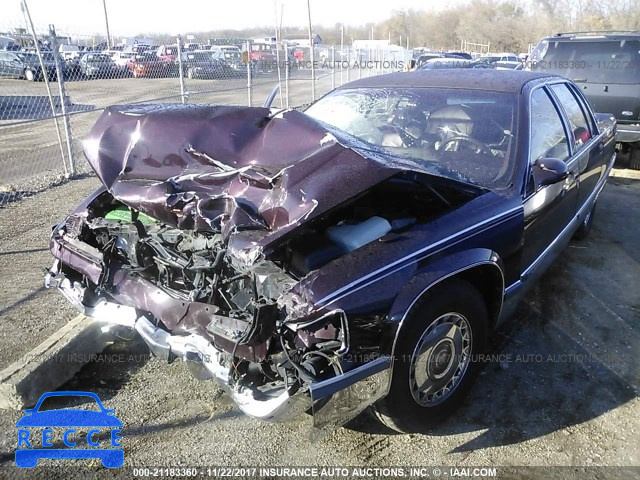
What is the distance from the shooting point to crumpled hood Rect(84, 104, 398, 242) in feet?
7.88

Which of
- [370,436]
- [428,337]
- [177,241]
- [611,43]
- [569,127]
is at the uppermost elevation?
[611,43]

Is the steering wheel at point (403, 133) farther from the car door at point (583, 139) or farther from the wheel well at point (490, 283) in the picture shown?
the car door at point (583, 139)

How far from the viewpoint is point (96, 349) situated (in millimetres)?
3289

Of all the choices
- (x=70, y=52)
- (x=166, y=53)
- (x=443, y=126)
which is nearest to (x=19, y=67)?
(x=166, y=53)

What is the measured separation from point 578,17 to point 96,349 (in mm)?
60348

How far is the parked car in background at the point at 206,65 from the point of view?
14.4 m

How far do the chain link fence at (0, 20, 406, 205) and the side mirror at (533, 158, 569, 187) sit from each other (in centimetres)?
354

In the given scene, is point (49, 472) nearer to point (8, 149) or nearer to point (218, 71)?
point (8, 149)

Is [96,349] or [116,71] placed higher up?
[116,71]

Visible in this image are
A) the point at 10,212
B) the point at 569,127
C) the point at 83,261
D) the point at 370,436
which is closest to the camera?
the point at 370,436

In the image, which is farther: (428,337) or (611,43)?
(611,43)

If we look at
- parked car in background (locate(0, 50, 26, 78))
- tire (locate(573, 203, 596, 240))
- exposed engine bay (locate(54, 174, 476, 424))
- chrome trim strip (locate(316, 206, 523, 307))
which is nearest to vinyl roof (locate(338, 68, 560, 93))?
exposed engine bay (locate(54, 174, 476, 424))

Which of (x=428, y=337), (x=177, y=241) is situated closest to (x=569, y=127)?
(x=428, y=337)

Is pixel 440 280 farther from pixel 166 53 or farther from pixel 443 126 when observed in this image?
pixel 166 53
